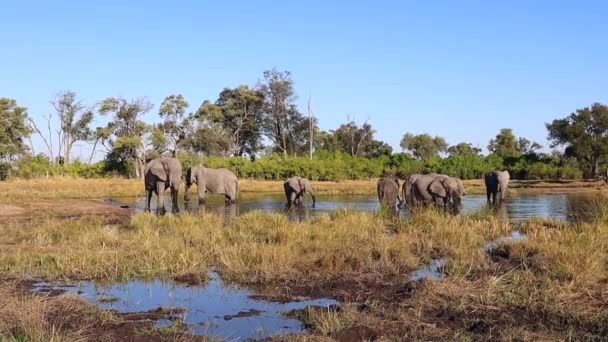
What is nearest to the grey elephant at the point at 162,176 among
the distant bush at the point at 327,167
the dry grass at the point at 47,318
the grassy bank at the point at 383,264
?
the grassy bank at the point at 383,264

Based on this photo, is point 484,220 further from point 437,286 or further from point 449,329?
point 449,329

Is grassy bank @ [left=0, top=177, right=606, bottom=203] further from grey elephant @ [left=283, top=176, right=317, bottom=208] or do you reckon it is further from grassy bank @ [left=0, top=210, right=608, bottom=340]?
grassy bank @ [left=0, top=210, right=608, bottom=340]

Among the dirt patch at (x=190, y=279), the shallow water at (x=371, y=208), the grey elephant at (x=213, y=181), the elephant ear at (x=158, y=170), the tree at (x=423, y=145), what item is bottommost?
the dirt patch at (x=190, y=279)

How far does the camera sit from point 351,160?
1999 inches

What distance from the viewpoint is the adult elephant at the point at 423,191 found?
20141mm

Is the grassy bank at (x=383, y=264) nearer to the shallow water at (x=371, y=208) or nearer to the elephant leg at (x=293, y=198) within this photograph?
the shallow water at (x=371, y=208)

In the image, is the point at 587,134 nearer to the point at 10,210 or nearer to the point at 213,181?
the point at 213,181

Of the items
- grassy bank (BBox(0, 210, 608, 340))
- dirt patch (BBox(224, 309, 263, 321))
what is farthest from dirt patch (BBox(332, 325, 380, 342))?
dirt patch (BBox(224, 309, 263, 321))

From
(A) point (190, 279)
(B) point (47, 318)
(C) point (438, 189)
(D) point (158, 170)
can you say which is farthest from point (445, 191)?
(B) point (47, 318)

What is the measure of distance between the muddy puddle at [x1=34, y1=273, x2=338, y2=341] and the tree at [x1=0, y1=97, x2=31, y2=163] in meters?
41.5

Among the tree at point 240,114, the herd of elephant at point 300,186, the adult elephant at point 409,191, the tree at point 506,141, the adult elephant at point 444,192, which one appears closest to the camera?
the adult elephant at point 444,192

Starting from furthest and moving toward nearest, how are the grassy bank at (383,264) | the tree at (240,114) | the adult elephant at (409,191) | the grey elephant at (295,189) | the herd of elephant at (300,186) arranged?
the tree at (240,114)
the grey elephant at (295,189)
the adult elephant at (409,191)
the herd of elephant at (300,186)
the grassy bank at (383,264)

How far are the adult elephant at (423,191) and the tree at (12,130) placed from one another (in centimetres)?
3505

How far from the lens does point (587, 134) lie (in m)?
51.5
